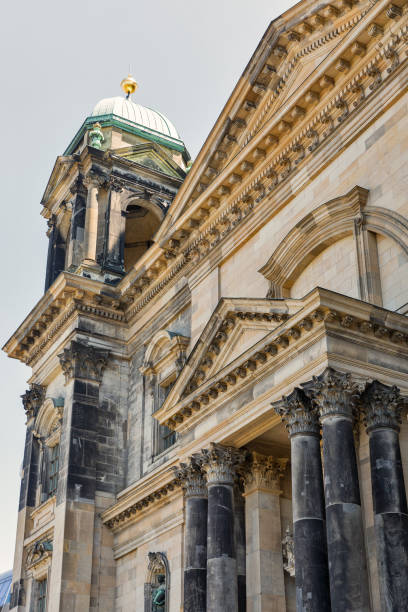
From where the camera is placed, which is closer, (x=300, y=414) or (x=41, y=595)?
(x=300, y=414)

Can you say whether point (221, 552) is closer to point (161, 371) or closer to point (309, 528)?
point (309, 528)

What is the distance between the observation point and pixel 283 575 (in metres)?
18.0

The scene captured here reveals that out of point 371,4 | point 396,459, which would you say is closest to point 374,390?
point 396,459

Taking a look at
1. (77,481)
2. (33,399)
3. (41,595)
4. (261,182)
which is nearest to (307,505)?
(261,182)

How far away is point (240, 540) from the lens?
60.5 ft

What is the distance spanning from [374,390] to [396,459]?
1.17 meters

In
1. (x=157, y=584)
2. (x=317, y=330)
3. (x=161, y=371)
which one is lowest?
(x=157, y=584)

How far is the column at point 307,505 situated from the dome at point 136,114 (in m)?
22.1

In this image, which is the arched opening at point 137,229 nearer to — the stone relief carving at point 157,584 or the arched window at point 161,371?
the arched window at point 161,371

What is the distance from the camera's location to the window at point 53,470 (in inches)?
1100

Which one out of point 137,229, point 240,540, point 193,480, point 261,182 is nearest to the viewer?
point 193,480

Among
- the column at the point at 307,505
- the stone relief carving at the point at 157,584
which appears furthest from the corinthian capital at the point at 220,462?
the stone relief carving at the point at 157,584

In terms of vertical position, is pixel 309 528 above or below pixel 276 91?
below

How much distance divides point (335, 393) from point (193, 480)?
16.2 feet
